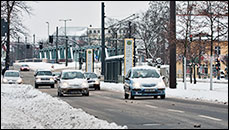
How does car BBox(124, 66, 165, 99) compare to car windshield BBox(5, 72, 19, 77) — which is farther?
car windshield BBox(5, 72, 19, 77)

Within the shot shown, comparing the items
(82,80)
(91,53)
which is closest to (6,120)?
(82,80)

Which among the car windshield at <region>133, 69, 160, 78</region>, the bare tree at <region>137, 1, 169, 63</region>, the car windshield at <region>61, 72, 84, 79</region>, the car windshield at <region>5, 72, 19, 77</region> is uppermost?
the bare tree at <region>137, 1, 169, 63</region>

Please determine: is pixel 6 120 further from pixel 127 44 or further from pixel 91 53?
pixel 91 53

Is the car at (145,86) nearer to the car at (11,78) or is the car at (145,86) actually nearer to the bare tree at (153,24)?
the car at (11,78)

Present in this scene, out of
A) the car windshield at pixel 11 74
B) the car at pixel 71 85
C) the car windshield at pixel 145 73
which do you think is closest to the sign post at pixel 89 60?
the car windshield at pixel 11 74

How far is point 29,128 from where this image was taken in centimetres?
1312

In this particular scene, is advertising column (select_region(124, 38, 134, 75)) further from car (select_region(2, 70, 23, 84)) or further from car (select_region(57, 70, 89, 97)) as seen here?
car (select_region(57, 70, 89, 97))

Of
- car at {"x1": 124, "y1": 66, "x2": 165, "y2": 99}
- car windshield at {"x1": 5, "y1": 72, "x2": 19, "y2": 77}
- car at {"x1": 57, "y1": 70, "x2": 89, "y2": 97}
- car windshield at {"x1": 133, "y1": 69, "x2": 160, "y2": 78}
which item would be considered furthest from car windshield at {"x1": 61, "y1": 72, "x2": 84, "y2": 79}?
car windshield at {"x1": 5, "y1": 72, "x2": 19, "y2": 77}

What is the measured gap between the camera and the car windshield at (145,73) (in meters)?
30.6

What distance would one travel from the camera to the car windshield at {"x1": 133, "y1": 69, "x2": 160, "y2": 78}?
100ft

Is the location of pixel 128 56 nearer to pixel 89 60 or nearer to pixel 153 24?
pixel 89 60

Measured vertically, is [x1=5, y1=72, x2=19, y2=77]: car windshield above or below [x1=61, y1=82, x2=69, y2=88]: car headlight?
above

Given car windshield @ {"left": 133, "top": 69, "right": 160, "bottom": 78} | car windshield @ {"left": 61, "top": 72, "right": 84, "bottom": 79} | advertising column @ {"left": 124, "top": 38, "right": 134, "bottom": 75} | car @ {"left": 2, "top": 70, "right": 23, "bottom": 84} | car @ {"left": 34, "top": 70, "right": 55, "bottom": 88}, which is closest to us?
car windshield @ {"left": 133, "top": 69, "right": 160, "bottom": 78}

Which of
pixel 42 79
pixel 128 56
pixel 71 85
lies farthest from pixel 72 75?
pixel 128 56
